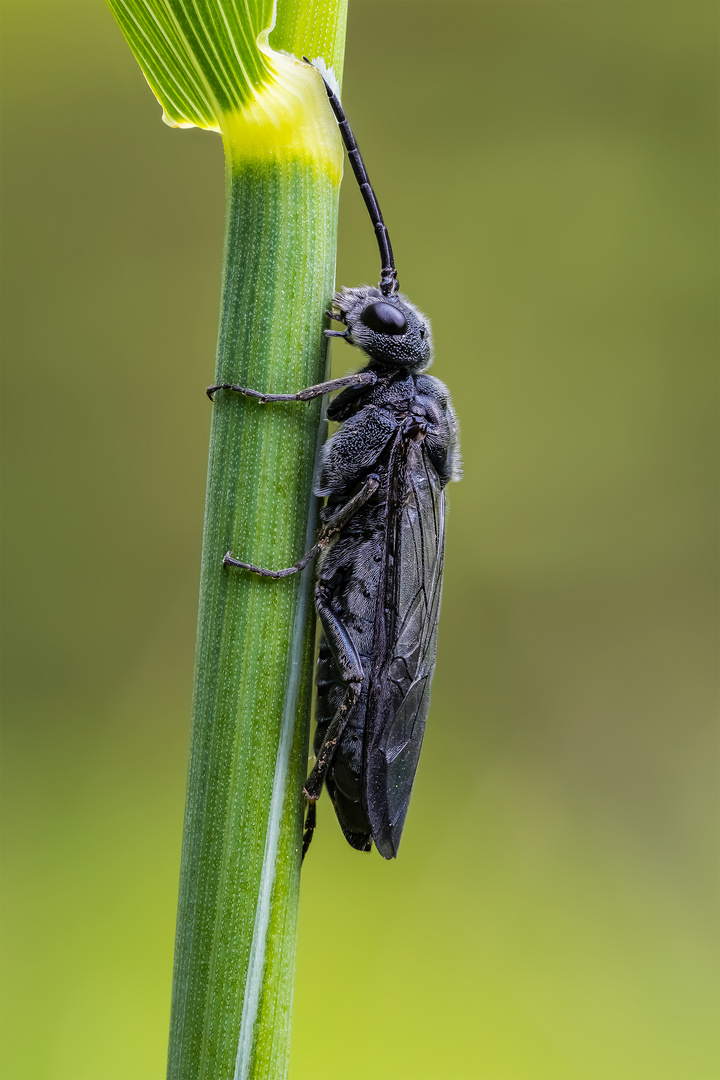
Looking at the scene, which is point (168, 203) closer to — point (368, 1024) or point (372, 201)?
point (372, 201)

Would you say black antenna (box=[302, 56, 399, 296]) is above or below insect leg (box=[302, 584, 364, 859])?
above

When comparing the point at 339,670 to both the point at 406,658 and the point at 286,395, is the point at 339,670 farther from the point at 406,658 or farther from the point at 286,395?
the point at 286,395

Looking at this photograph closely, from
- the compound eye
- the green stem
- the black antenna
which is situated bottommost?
the green stem

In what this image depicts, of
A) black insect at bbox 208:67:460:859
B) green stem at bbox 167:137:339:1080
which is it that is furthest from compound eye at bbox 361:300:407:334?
green stem at bbox 167:137:339:1080

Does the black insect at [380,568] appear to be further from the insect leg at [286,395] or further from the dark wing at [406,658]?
the insect leg at [286,395]

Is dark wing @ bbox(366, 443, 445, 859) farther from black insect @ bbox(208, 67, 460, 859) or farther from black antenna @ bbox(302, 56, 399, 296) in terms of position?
black antenna @ bbox(302, 56, 399, 296)

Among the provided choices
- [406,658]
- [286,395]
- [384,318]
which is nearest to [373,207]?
[384,318]

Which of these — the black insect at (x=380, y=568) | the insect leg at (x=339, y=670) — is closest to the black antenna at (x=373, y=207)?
the black insect at (x=380, y=568)

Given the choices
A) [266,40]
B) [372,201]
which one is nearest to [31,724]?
[372,201]
